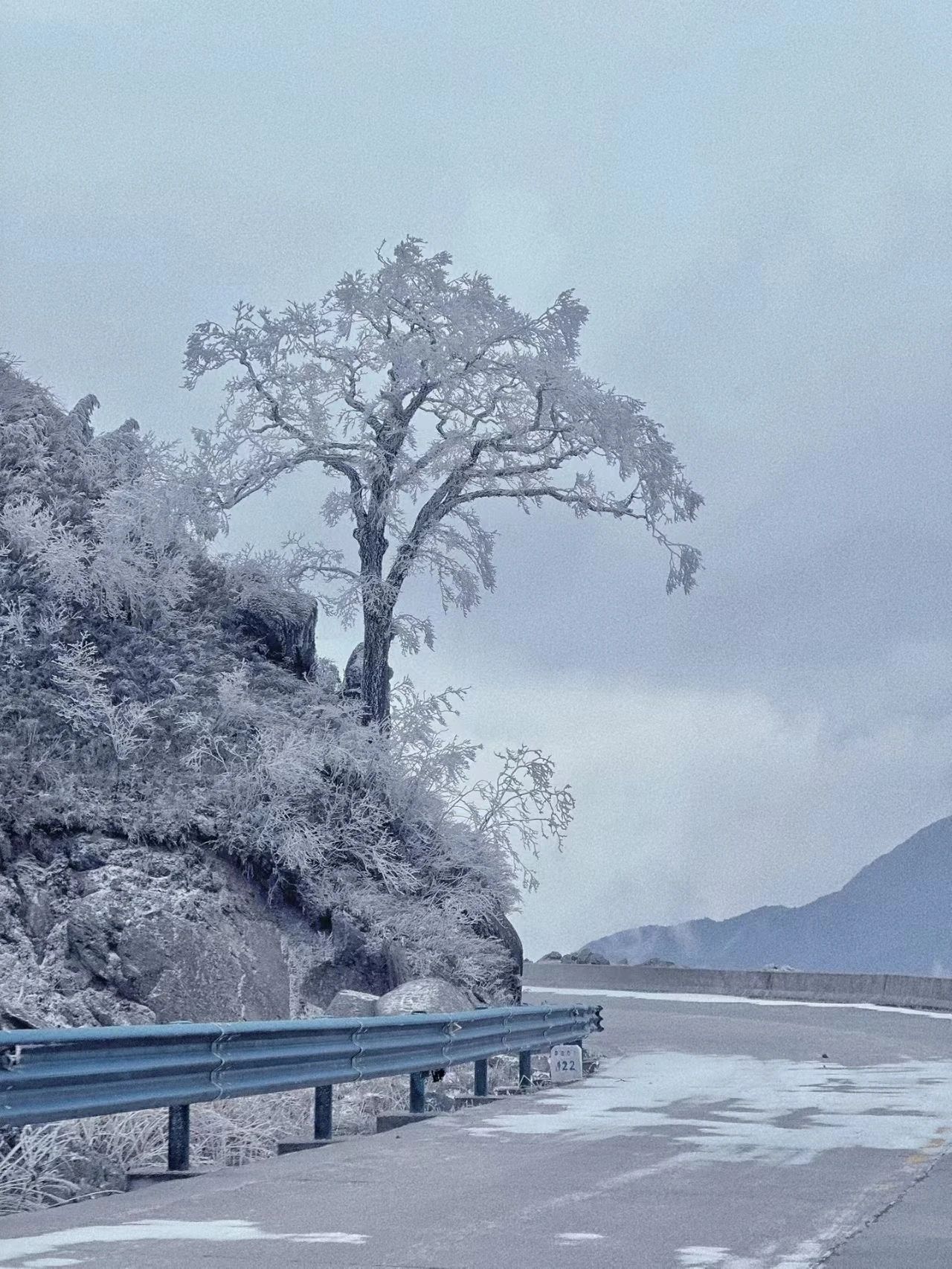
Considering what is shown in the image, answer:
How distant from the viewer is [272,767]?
2308cm

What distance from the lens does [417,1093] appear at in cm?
1404

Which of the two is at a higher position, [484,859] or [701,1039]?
[484,859]

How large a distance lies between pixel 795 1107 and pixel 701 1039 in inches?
412

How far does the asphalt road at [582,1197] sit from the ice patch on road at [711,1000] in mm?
19300

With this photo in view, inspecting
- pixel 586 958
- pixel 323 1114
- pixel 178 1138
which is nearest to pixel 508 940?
pixel 323 1114

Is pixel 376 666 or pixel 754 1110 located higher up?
pixel 376 666

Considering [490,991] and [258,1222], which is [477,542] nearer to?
[490,991]

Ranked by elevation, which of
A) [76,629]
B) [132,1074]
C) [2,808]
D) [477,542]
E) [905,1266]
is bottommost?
[905,1266]

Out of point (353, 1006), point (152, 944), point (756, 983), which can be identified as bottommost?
point (353, 1006)

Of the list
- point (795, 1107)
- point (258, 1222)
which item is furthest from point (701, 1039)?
point (258, 1222)

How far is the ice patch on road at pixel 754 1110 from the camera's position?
1197cm

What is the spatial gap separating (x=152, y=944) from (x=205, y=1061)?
928 cm

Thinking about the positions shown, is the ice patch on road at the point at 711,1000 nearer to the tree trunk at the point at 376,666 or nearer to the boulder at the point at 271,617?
the tree trunk at the point at 376,666

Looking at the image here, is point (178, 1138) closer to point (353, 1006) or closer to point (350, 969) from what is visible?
point (353, 1006)
